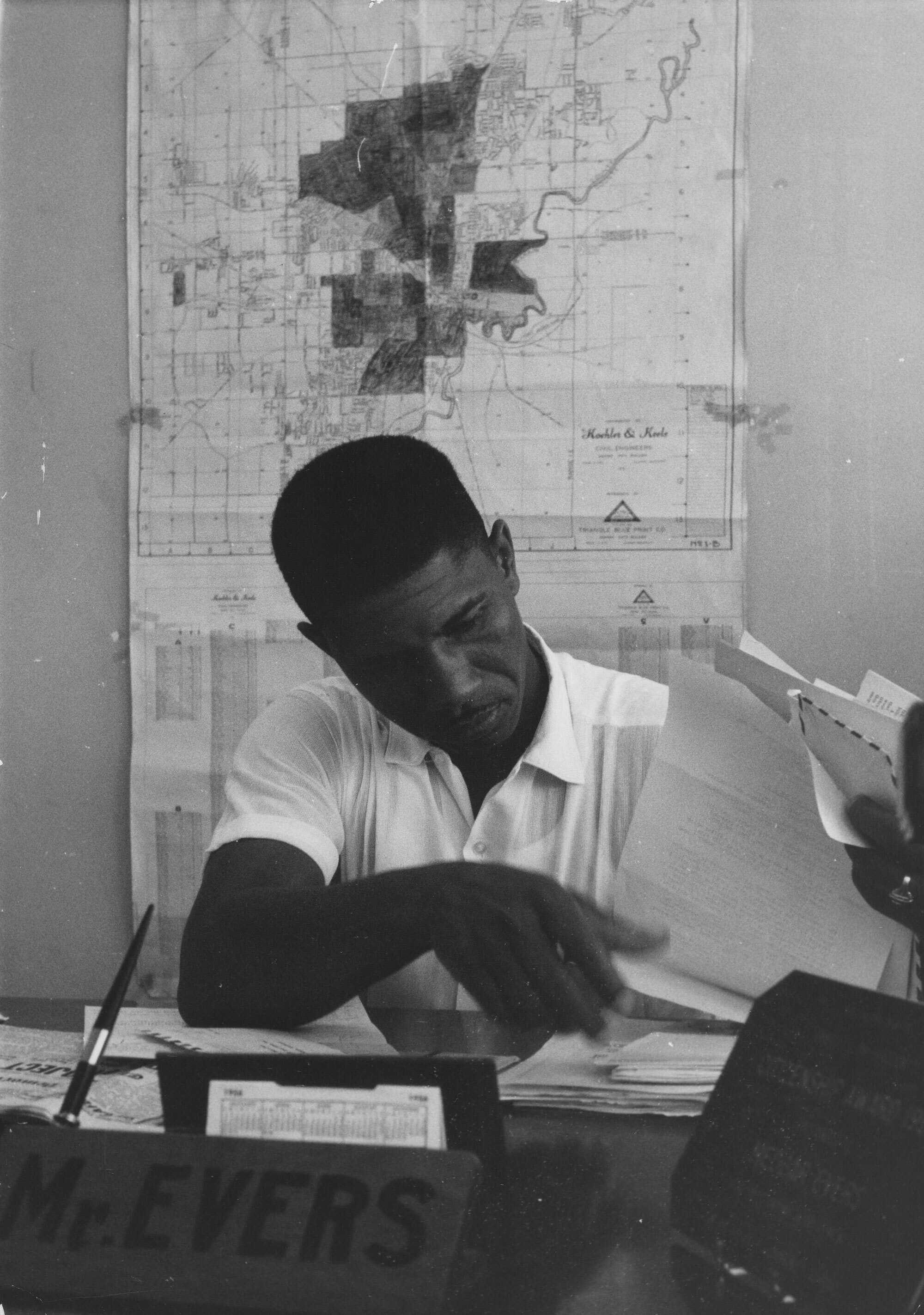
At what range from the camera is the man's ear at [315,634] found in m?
0.70

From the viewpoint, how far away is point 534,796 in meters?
0.78

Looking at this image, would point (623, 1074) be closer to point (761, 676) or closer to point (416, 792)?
point (761, 676)

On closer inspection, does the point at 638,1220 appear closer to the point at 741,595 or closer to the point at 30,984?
the point at 741,595

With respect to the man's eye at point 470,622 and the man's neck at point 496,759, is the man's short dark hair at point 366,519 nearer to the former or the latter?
the man's eye at point 470,622

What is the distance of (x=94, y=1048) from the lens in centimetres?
49

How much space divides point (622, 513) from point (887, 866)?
294mm

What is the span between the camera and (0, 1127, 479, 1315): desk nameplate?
1.26 ft

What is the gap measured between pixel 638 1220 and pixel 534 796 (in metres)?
0.40

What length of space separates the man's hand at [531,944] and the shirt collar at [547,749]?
202mm

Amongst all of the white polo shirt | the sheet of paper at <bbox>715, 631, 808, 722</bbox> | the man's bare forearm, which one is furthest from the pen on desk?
the sheet of paper at <bbox>715, 631, 808, 722</bbox>

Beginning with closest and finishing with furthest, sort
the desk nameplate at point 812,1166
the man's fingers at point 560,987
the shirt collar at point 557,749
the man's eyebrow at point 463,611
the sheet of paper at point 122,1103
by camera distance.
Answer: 1. the desk nameplate at point 812,1166
2. the sheet of paper at point 122,1103
3. the man's fingers at point 560,987
4. the man's eyebrow at point 463,611
5. the shirt collar at point 557,749

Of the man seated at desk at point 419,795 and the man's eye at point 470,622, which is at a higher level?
the man's eye at point 470,622

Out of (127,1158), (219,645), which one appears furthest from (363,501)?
(127,1158)

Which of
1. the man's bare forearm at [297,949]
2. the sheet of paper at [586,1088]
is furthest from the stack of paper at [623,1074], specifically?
the man's bare forearm at [297,949]
